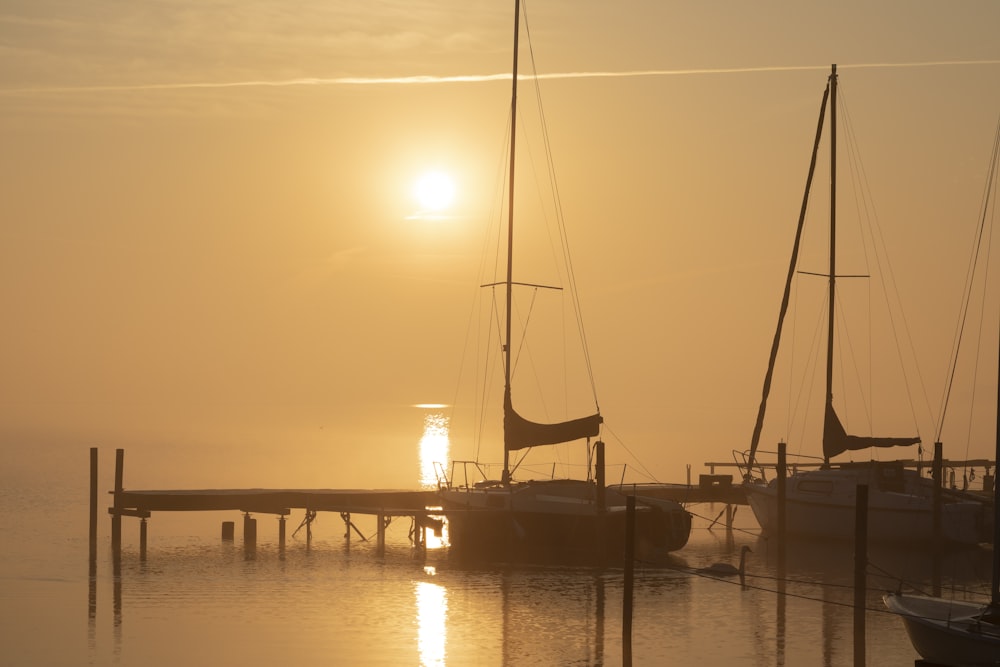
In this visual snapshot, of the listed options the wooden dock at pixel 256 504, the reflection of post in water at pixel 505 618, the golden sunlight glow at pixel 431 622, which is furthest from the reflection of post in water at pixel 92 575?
the reflection of post in water at pixel 505 618

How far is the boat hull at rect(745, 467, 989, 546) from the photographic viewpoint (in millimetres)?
45875

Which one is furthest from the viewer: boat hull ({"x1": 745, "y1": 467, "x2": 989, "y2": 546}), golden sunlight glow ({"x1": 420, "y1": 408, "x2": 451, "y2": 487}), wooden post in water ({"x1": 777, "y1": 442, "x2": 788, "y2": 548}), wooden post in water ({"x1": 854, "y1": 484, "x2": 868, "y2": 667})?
golden sunlight glow ({"x1": 420, "y1": 408, "x2": 451, "y2": 487})

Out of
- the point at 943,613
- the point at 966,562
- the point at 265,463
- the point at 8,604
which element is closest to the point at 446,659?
the point at 943,613

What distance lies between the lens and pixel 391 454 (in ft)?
501

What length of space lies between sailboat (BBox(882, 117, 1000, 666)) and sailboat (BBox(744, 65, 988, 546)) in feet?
58.0

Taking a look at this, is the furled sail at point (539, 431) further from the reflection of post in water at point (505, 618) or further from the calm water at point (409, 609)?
the reflection of post in water at point (505, 618)

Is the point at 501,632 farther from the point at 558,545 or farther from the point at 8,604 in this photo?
the point at 8,604

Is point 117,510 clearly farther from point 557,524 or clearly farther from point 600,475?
point 600,475

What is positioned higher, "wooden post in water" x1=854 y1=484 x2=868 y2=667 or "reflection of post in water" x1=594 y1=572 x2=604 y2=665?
"wooden post in water" x1=854 y1=484 x2=868 y2=667

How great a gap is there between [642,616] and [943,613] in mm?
10008

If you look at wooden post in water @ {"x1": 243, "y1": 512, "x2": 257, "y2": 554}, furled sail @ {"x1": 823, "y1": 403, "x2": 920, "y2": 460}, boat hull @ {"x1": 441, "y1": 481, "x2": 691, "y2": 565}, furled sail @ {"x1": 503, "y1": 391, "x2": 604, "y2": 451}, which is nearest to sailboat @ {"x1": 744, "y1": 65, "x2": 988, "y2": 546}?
furled sail @ {"x1": 823, "y1": 403, "x2": 920, "y2": 460}

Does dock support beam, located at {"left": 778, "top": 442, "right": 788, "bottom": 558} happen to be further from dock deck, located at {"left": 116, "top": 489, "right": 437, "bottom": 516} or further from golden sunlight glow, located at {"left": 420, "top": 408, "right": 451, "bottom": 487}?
golden sunlight glow, located at {"left": 420, "top": 408, "right": 451, "bottom": 487}

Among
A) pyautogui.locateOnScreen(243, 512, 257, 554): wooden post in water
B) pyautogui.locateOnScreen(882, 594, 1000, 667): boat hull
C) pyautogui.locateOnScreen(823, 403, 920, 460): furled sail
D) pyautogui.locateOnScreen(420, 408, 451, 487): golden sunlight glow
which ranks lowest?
pyautogui.locateOnScreen(420, 408, 451, 487): golden sunlight glow

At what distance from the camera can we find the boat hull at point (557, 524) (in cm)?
4272
